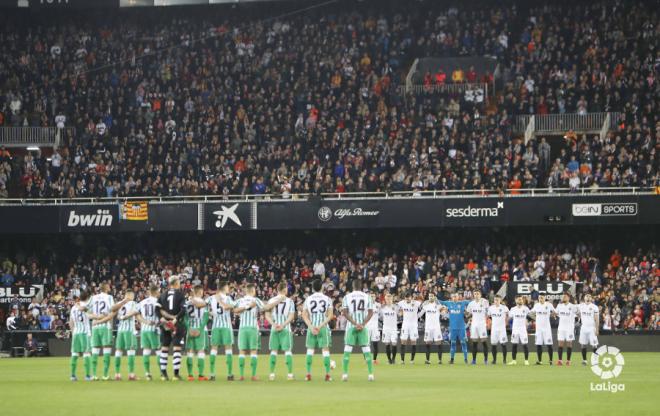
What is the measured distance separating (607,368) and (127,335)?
12991 millimetres

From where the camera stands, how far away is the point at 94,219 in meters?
52.7

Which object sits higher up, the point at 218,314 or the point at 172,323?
the point at 218,314

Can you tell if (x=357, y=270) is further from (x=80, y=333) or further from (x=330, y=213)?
(x=80, y=333)

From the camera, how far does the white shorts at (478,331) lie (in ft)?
114

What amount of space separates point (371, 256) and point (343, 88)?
1000 centimetres

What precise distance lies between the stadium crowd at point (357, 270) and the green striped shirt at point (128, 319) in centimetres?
1758

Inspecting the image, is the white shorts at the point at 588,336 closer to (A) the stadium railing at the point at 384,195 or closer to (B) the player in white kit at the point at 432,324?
(B) the player in white kit at the point at 432,324

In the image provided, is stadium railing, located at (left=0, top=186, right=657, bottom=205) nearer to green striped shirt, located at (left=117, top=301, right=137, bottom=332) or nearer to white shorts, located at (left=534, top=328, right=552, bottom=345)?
white shorts, located at (left=534, top=328, right=552, bottom=345)

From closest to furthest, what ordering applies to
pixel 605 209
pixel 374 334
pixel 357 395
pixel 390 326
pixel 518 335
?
pixel 357 395, pixel 518 335, pixel 390 326, pixel 374 334, pixel 605 209

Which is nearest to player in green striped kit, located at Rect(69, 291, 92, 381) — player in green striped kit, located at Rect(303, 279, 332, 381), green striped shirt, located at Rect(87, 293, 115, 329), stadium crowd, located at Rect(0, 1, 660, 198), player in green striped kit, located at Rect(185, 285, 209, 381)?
green striped shirt, located at Rect(87, 293, 115, 329)

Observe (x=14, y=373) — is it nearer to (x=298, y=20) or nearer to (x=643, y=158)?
(x=643, y=158)

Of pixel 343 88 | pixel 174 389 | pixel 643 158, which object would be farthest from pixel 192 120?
pixel 174 389

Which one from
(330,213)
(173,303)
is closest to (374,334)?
(173,303)

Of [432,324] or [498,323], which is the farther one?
[432,324]
